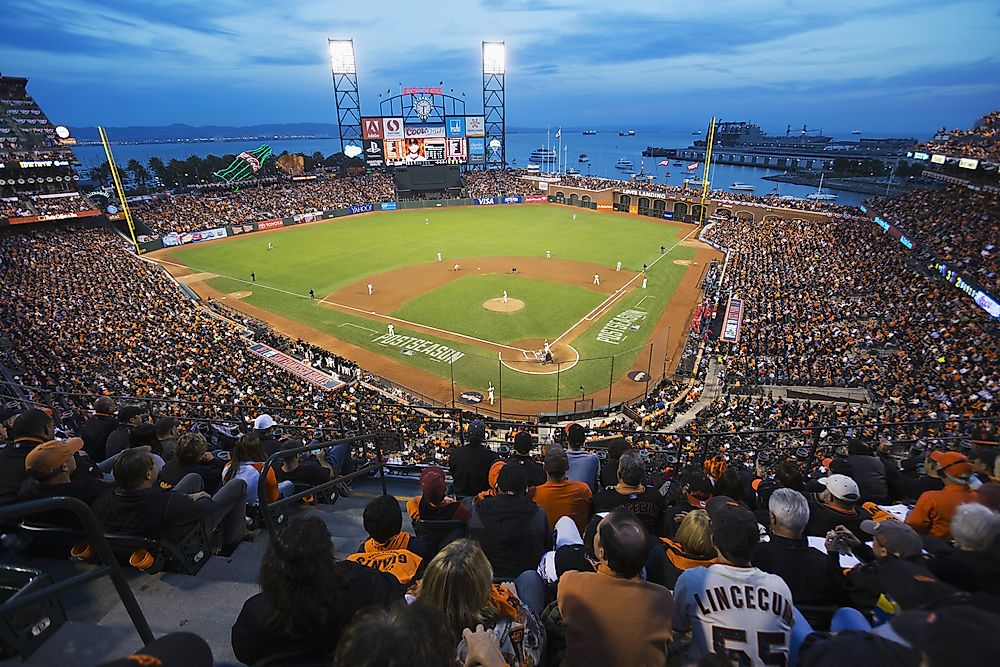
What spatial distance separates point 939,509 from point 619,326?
2896 centimetres

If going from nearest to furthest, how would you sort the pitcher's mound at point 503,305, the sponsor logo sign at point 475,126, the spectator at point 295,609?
the spectator at point 295,609 → the pitcher's mound at point 503,305 → the sponsor logo sign at point 475,126

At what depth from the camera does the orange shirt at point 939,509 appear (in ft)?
18.7

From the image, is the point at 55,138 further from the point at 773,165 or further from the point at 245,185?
the point at 773,165

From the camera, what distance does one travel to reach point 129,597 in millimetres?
3270

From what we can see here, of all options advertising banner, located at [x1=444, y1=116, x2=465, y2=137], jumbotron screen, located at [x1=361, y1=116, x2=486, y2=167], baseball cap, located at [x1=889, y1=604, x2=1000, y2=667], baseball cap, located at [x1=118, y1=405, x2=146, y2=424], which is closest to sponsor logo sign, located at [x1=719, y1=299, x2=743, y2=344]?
baseball cap, located at [x1=118, y1=405, x2=146, y2=424]

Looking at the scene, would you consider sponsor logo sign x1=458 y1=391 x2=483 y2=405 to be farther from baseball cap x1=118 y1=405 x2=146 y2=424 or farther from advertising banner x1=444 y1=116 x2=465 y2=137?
advertising banner x1=444 y1=116 x2=465 y2=137

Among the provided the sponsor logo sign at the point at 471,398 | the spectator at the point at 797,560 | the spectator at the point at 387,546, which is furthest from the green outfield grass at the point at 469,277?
the spectator at the point at 387,546

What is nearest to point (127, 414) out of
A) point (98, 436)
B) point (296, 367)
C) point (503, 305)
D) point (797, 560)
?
→ point (98, 436)

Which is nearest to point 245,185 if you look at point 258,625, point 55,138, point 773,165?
point 55,138

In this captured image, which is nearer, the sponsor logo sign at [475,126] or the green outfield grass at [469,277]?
the green outfield grass at [469,277]

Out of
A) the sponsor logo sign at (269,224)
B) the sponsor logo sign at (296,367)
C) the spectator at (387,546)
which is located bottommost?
the sponsor logo sign at (296,367)

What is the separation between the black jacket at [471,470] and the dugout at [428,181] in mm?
79281

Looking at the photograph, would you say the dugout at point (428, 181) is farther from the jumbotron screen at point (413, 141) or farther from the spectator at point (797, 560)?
the spectator at point (797, 560)

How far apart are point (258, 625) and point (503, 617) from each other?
4.84ft
